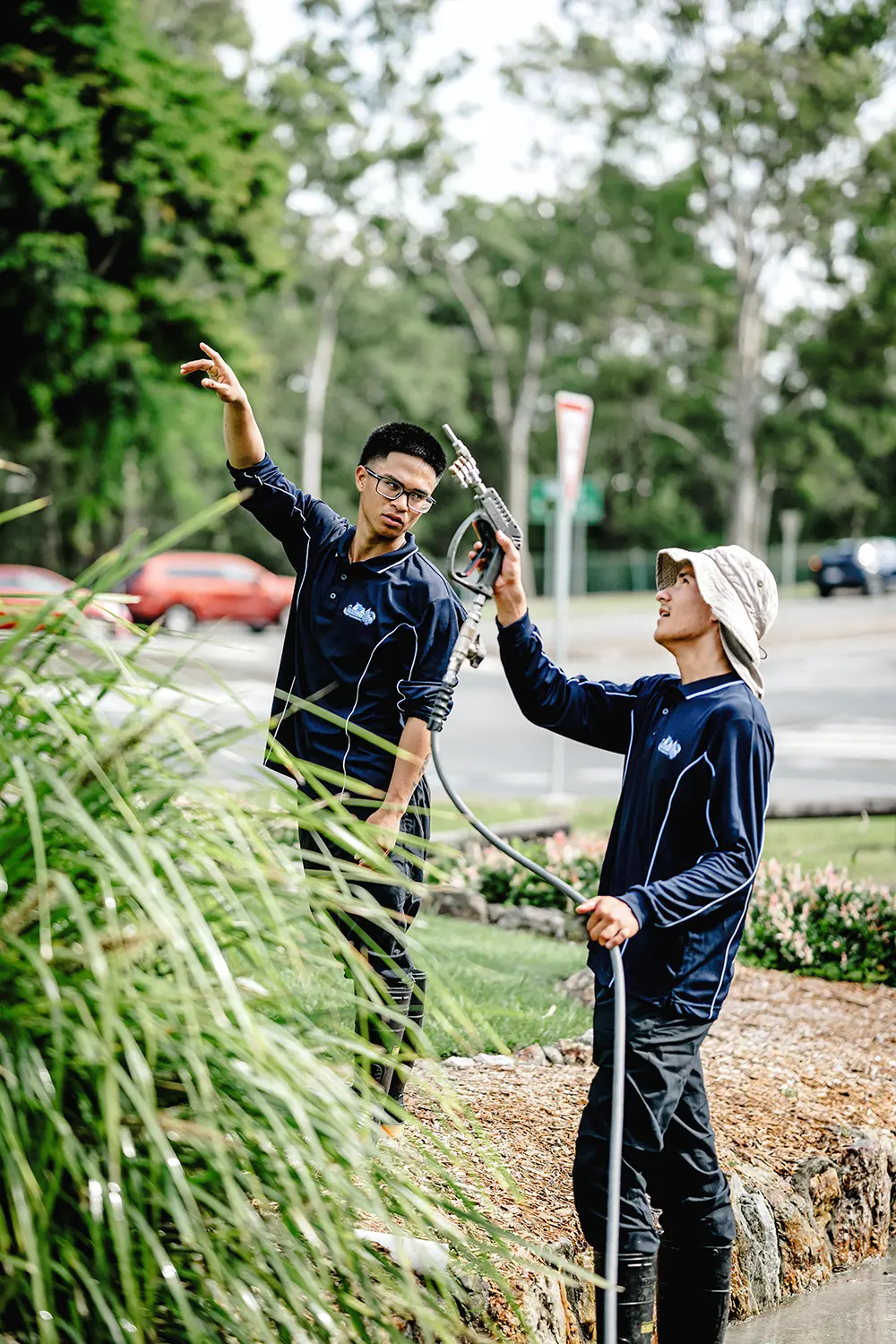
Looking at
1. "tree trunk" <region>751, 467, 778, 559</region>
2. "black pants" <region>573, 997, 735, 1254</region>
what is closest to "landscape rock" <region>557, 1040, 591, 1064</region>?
"black pants" <region>573, 997, 735, 1254</region>

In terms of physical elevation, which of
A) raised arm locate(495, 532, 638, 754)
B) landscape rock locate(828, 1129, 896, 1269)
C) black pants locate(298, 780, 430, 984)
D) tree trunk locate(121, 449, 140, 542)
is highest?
tree trunk locate(121, 449, 140, 542)

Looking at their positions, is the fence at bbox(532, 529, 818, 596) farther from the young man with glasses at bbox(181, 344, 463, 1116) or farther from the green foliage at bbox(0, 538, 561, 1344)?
the green foliage at bbox(0, 538, 561, 1344)

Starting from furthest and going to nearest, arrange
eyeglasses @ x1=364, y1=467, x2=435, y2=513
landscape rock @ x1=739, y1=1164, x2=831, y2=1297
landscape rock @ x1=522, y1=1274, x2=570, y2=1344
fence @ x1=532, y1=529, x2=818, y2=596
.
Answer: fence @ x1=532, y1=529, x2=818, y2=596 < landscape rock @ x1=739, y1=1164, x2=831, y2=1297 < eyeglasses @ x1=364, y1=467, x2=435, y2=513 < landscape rock @ x1=522, y1=1274, x2=570, y2=1344

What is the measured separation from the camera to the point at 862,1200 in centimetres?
449

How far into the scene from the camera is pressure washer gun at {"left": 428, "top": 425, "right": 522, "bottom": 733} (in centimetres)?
339

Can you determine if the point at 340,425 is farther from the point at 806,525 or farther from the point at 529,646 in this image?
the point at 529,646

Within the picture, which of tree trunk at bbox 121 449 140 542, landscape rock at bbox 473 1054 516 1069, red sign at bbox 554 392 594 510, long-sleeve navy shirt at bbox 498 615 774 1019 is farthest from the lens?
tree trunk at bbox 121 449 140 542

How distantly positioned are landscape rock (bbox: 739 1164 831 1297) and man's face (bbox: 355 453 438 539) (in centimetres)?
194

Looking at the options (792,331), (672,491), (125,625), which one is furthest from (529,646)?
(672,491)

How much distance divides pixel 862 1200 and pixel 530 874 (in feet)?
12.0

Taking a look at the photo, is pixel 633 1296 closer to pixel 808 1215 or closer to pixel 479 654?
pixel 808 1215

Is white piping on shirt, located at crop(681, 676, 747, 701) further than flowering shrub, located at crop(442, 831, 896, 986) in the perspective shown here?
No

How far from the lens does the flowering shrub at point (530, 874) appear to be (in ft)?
25.1

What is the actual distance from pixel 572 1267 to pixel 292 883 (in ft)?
2.38
